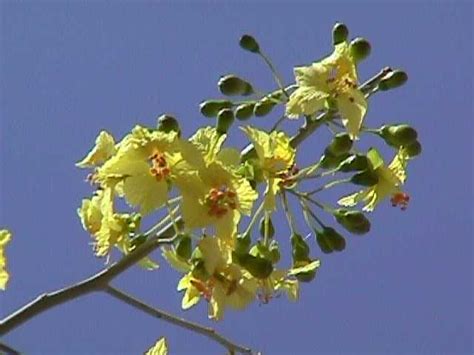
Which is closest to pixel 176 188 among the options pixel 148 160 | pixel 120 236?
pixel 148 160

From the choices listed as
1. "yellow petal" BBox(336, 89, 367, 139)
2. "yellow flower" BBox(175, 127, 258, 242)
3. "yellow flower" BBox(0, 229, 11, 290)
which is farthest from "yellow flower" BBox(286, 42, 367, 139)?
"yellow flower" BBox(0, 229, 11, 290)

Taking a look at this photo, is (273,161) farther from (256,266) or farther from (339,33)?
(339,33)

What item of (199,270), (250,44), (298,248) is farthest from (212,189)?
(250,44)

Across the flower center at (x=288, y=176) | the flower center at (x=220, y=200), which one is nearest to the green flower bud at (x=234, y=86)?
the flower center at (x=288, y=176)

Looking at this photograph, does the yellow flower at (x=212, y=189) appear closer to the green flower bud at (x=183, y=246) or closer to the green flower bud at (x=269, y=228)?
the green flower bud at (x=183, y=246)

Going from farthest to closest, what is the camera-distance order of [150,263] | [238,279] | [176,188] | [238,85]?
1. [238,85]
2. [150,263]
3. [238,279]
4. [176,188]

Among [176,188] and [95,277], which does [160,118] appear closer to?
[176,188]

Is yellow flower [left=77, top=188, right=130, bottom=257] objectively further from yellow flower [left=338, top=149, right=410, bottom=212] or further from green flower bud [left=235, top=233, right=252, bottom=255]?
yellow flower [left=338, top=149, right=410, bottom=212]
